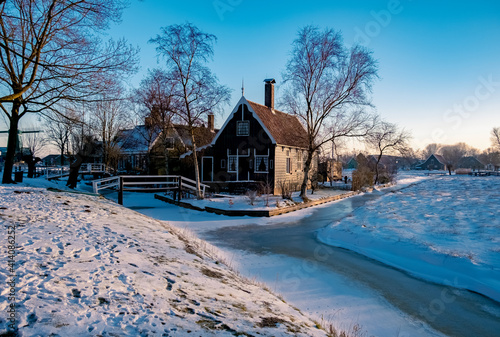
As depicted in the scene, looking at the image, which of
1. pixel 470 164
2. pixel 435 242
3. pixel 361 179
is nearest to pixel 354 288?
pixel 435 242

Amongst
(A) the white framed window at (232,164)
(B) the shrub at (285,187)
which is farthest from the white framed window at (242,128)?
(B) the shrub at (285,187)

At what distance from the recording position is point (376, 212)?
15.7 meters

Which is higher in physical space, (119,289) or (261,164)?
(261,164)

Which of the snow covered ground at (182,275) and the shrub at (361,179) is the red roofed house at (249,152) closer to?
the shrub at (361,179)

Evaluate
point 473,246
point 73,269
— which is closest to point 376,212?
point 473,246

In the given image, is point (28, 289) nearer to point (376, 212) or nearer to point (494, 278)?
point (494, 278)

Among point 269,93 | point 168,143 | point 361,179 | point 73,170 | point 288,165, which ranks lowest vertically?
Result: point 361,179

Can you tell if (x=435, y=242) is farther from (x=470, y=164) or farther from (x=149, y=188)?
(x=470, y=164)

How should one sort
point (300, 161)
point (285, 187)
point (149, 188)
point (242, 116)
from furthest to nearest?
point (300, 161)
point (242, 116)
point (285, 187)
point (149, 188)

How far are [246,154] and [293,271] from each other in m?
17.8

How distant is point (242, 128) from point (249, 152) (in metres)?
2.11

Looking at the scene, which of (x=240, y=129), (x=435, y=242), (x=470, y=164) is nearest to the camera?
(x=435, y=242)

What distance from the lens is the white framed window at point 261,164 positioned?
79.9ft

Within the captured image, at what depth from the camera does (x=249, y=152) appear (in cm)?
2494
